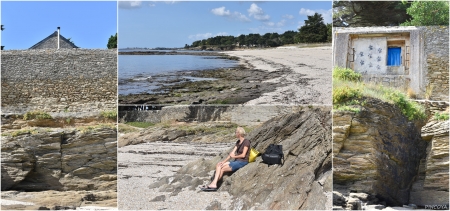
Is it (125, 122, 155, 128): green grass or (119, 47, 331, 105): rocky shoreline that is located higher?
(119, 47, 331, 105): rocky shoreline

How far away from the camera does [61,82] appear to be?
7.81 meters

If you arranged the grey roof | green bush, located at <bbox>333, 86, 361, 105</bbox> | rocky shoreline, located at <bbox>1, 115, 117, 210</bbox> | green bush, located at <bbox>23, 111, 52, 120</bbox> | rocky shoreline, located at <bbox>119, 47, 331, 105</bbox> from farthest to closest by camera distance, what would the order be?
green bush, located at <bbox>23, 111, 52, 120</bbox>
the grey roof
rocky shoreline, located at <bbox>1, 115, 117, 210</bbox>
green bush, located at <bbox>333, 86, 361, 105</bbox>
rocky shoreline, located at <bbox>119, 47, 331, 105</bbox>

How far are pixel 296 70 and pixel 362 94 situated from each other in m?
1.44

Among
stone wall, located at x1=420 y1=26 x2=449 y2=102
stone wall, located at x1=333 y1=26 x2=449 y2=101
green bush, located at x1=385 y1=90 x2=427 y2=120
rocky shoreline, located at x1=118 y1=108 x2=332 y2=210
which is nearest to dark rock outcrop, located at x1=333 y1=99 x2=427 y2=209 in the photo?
green bush, located at x1=385 y1=90 x2=427 y2=120

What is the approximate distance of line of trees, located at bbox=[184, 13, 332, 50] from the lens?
568 centimetres

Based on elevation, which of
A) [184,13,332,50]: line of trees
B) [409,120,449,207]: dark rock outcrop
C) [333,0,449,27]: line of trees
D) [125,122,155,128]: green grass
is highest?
[333,0,449,27]: line of trees

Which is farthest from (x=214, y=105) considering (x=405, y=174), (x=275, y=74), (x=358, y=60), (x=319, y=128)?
(x=405, y=174)

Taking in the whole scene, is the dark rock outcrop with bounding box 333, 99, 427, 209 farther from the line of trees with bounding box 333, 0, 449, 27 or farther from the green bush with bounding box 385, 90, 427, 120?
the line of trees with bounding box 333, 0, 449, 27

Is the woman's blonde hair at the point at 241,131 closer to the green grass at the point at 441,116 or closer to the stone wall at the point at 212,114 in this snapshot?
the stone wall at the point at 212,114

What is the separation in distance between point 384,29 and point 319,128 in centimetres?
194

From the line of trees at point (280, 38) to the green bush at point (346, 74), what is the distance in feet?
2.90

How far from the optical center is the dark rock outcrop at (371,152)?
6.82m

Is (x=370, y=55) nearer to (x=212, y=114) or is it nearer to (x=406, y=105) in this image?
(x=406, y=105)

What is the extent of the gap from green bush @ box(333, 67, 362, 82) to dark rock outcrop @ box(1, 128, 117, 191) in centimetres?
332
